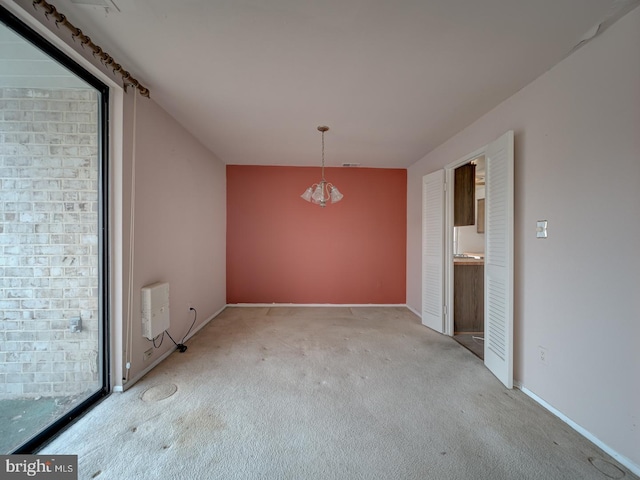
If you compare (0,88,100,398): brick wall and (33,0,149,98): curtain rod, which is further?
(0,88,100,398): brick wall

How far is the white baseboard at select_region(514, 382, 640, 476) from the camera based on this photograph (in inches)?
55.5

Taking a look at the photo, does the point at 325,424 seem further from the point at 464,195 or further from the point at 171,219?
the point at 464,195

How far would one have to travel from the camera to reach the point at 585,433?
5.42ft

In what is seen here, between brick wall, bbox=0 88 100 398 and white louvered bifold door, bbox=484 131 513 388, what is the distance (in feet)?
11.3

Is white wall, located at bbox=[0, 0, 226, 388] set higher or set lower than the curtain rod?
lower

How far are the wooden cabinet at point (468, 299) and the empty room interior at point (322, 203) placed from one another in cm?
56

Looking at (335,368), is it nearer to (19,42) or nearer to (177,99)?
(177,99)

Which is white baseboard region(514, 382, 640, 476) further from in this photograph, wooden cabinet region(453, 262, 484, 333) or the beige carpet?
wooden cabinet region(453, 262, 484, 333)

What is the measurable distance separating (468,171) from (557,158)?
1726 millimetres

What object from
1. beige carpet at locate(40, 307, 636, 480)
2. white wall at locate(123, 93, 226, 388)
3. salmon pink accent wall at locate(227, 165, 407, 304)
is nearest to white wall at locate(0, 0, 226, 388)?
white wall at locate(123, 93, 226, 388)

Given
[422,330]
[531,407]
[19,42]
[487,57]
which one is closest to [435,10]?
[487,57]

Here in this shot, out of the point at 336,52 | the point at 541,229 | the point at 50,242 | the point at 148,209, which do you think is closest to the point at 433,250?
the point at 541,229

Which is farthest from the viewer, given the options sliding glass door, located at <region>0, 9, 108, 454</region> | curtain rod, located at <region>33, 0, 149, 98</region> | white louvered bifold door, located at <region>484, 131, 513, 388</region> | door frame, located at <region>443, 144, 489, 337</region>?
door frame, located at <region>443, 144, 489, 337</region>

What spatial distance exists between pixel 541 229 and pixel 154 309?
340 cm
